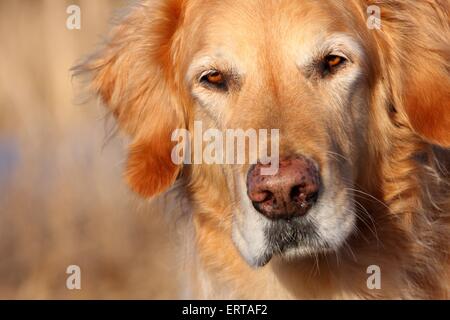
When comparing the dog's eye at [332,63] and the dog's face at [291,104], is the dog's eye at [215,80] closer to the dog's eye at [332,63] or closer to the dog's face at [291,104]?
the dog's face at [291,104]

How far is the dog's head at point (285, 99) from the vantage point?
3.80m

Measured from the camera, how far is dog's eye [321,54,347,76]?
4098 millimetres

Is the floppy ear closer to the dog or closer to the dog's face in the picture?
the dog

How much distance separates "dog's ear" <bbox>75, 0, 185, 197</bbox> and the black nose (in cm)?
97

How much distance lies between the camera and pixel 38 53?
8.68m

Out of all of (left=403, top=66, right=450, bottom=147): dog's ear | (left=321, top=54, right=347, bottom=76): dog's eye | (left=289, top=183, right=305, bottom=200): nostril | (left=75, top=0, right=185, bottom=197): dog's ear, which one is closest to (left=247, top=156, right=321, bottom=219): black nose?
(left=289, top=183, right=305, bottom=200): nostril

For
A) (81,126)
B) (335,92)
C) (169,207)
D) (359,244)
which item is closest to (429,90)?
(335,92)

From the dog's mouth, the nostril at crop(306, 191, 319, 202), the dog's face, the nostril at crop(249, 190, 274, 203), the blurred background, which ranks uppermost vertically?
the blurred background

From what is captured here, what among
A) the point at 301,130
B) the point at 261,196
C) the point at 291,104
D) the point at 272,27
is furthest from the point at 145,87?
the point at 261,196

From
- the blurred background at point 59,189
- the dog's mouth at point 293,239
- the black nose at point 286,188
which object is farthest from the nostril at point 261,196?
the blurred background at point 59,189

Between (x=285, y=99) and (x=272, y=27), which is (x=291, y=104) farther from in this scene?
(x=272, y=27)

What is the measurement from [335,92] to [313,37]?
0.93 feet

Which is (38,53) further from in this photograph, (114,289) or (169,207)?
(169,207)

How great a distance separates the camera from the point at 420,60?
14.3 ft
